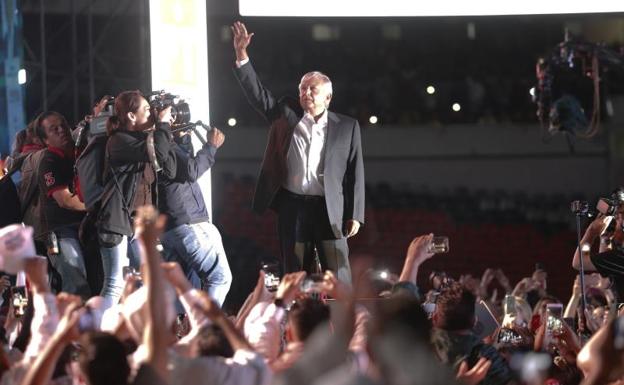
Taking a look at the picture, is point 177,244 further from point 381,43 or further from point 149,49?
point 381,43

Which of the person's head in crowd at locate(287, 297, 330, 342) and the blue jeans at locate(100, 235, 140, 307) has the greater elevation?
the person's head in crowd at locate(287, 297, 330, 342)

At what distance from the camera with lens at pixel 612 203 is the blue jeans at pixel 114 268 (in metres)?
2.76

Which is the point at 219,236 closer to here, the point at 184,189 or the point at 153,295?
the point at 184,189

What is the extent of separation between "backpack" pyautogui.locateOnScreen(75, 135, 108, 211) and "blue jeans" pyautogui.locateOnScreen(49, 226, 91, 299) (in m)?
0.29

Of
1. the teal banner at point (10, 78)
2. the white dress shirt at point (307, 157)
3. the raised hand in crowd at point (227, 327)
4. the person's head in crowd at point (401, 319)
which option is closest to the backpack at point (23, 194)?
the white dress shirt at point (307, 157)

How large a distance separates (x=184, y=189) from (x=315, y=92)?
3.07 ft

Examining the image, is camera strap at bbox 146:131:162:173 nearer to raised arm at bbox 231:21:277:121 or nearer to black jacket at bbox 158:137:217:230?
black jacket at bbox 158:137:217:230

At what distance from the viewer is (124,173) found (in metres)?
7.68

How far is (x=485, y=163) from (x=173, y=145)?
13.3m

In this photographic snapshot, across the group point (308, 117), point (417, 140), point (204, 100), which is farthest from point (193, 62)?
point (417, 140)

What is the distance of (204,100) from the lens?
8938 millimetres

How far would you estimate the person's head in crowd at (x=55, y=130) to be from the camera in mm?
8023

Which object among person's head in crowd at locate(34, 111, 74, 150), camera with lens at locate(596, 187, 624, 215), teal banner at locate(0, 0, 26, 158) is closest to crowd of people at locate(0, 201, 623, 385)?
camera with lens at locate(596, 187, 624, 215)

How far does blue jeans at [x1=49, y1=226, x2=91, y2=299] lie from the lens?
7625 millimetres
